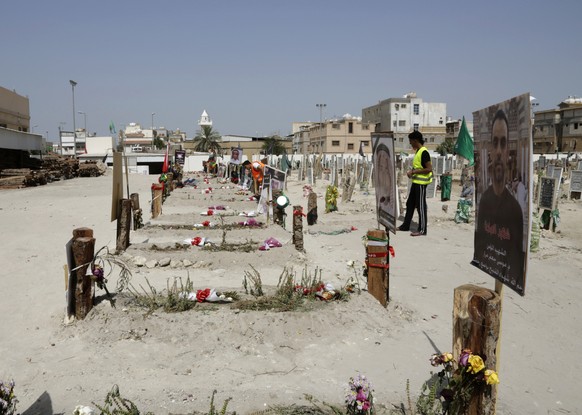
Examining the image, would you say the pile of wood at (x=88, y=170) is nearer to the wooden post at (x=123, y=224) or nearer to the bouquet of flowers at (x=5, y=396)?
the wooden post at (x=123, y=224)

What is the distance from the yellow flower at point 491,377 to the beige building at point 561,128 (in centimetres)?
5804

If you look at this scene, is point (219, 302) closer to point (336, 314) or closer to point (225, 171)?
point (336, 314)

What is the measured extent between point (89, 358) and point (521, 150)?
441cm

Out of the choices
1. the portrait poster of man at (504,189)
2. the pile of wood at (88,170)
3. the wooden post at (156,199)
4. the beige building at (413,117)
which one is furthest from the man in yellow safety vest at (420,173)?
the beige building at (413,117)

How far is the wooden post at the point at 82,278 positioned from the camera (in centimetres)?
600

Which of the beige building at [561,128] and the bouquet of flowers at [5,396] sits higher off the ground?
the beige building at [561,128]

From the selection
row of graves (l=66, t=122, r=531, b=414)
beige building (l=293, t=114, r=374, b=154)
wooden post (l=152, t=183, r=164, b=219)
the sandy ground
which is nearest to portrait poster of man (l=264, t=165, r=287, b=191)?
row of graves (l=66, t=122, r=531, b=414)

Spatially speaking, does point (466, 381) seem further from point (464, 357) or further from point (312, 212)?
point (312, 212)

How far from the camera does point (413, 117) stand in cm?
7025

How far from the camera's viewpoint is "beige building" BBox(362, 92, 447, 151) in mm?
68000

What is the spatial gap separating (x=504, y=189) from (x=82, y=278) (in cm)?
476

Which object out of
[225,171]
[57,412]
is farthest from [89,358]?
[225,171]

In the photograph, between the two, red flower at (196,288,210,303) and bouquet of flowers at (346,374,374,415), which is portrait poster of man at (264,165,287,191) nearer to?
red flower at (196,288,210,303)

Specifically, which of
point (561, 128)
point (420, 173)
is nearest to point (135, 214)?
point (420, 173)
